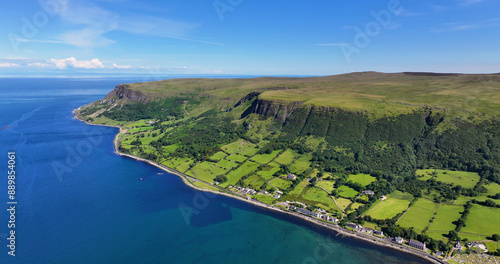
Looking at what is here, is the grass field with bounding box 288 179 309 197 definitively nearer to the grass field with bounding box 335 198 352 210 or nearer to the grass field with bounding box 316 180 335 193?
the grass field with bounding box 316 180 335 193

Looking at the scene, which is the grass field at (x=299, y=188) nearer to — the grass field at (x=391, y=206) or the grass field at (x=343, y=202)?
the grass field at (x=343, y=202)

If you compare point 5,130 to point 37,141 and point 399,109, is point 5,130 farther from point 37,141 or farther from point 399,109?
point 399,109

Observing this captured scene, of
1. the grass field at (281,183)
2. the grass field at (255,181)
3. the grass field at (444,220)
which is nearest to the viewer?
the grass field at (444,220)

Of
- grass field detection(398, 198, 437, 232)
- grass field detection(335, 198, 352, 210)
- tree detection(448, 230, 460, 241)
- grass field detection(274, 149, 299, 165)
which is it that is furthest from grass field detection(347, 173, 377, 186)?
tree detection(448, 230, 460, 241)

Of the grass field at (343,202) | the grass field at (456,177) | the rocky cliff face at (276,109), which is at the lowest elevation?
the grass field at (343,202)

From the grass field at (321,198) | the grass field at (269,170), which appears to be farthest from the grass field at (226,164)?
the grass field at (321,198)

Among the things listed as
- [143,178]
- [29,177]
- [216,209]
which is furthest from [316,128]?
[29,177]

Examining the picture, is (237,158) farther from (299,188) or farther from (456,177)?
(456,177)
